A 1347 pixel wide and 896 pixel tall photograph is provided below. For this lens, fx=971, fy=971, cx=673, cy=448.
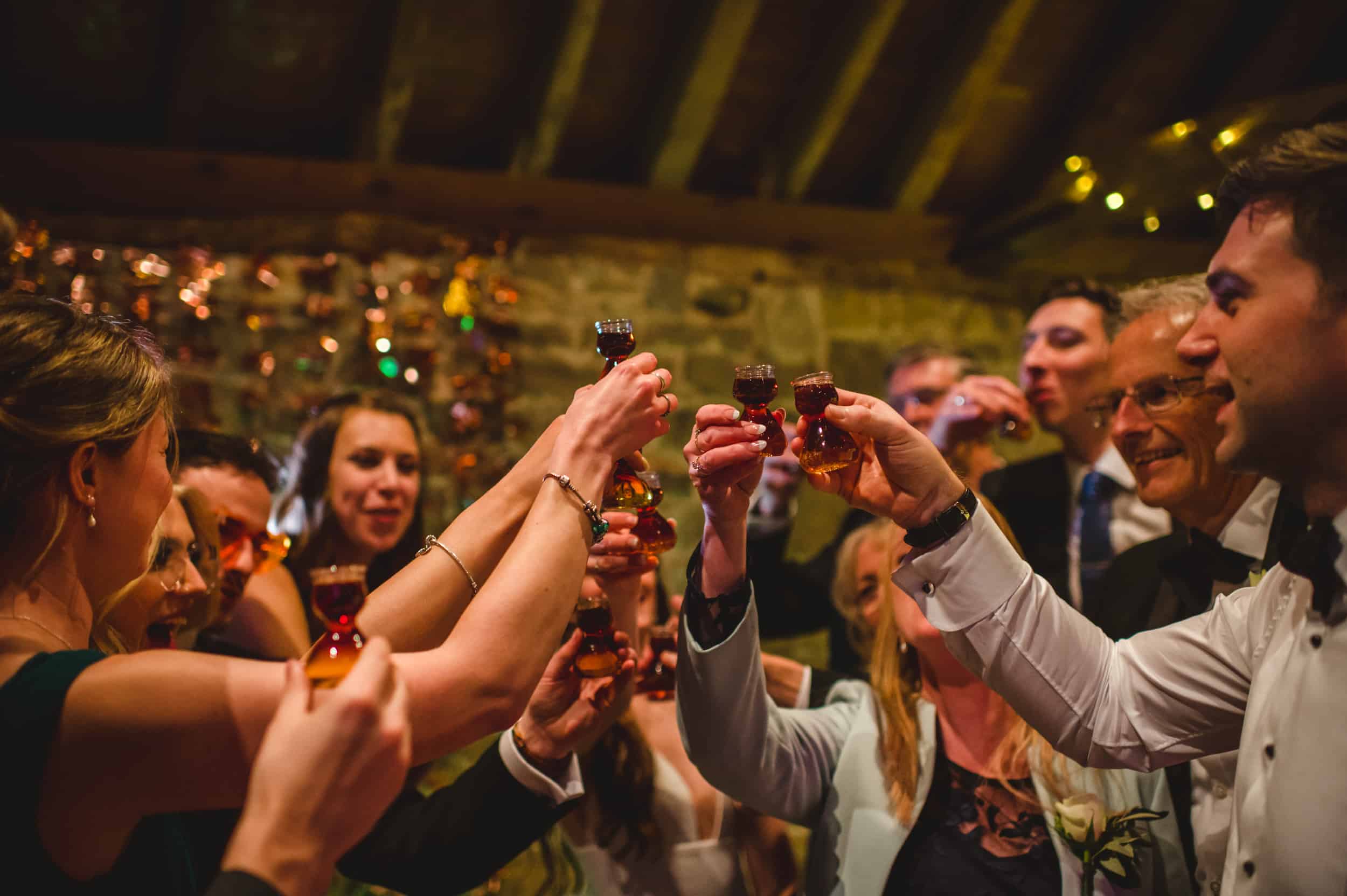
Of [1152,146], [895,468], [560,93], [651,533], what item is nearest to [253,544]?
[651,533]

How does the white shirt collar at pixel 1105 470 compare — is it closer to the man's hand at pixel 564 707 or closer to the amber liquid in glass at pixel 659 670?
the amber liquid in glass at pixel 659 670

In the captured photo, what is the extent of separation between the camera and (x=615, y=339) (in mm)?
1703

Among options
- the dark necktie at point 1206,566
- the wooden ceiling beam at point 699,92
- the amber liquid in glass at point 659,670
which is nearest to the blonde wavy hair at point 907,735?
the dark necktie at point 1206,566

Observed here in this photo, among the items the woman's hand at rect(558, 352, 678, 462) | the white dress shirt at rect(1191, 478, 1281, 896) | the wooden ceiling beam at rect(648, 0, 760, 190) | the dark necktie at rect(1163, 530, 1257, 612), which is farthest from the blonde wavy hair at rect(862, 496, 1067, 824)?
the wooden ceiling beam at rect(648, 0, 760, 190)

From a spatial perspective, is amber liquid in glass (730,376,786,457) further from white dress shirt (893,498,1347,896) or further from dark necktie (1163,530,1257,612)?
dark necktie (1163,530,1257,612)

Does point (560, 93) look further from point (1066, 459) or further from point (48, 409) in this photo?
point (48, 409)

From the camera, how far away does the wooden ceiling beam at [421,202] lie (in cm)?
427

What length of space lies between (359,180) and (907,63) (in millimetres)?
2709

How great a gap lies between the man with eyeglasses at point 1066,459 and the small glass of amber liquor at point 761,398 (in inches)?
73.2

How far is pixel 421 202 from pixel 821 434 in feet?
11.5

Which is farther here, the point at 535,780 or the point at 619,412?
the point at 535,780

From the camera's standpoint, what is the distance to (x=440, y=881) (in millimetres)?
1973

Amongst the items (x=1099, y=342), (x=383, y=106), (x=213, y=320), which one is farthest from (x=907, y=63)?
(x=213, y=320)

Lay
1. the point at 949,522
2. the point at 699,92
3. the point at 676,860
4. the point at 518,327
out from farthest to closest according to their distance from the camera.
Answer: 1. the point at 518,327
2. the point at 699,92
3. the point at 676,860
4. the point at 949,522
